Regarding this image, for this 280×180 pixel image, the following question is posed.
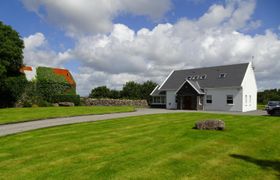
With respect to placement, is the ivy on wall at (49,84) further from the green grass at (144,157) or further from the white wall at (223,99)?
the green grass at (144,157)

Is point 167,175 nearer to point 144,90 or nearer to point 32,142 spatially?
point 32,142

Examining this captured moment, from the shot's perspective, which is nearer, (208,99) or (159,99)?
(208,99)

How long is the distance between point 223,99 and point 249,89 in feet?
16.1

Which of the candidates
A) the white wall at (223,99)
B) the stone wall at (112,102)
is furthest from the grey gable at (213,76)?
the stone wall at (112,102)

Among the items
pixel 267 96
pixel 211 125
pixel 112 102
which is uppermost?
pixel 267 96

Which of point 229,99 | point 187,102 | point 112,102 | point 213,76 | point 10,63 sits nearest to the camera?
point 10,63

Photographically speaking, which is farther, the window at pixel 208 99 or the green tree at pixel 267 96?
the green tree at pixel 267 96

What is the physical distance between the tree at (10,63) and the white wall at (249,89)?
Answer: 3223cm

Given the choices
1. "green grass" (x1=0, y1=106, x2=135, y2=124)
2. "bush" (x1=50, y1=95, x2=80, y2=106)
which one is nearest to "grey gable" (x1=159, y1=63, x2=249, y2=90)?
"bush" (x1=50, y1=95, x2=80, y2=106)

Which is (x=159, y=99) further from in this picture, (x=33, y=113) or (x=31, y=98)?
(x=33, y=113)

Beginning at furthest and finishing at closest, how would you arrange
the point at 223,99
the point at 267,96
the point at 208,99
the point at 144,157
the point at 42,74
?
the point at 267,96 → the point at 42,74 → the point at 208,99 → the point at 223,99 → the point at 144,157

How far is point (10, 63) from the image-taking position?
34875mm

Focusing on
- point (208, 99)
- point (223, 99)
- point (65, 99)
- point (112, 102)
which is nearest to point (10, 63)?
point (65, 99)

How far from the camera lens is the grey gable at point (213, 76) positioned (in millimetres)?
37812
